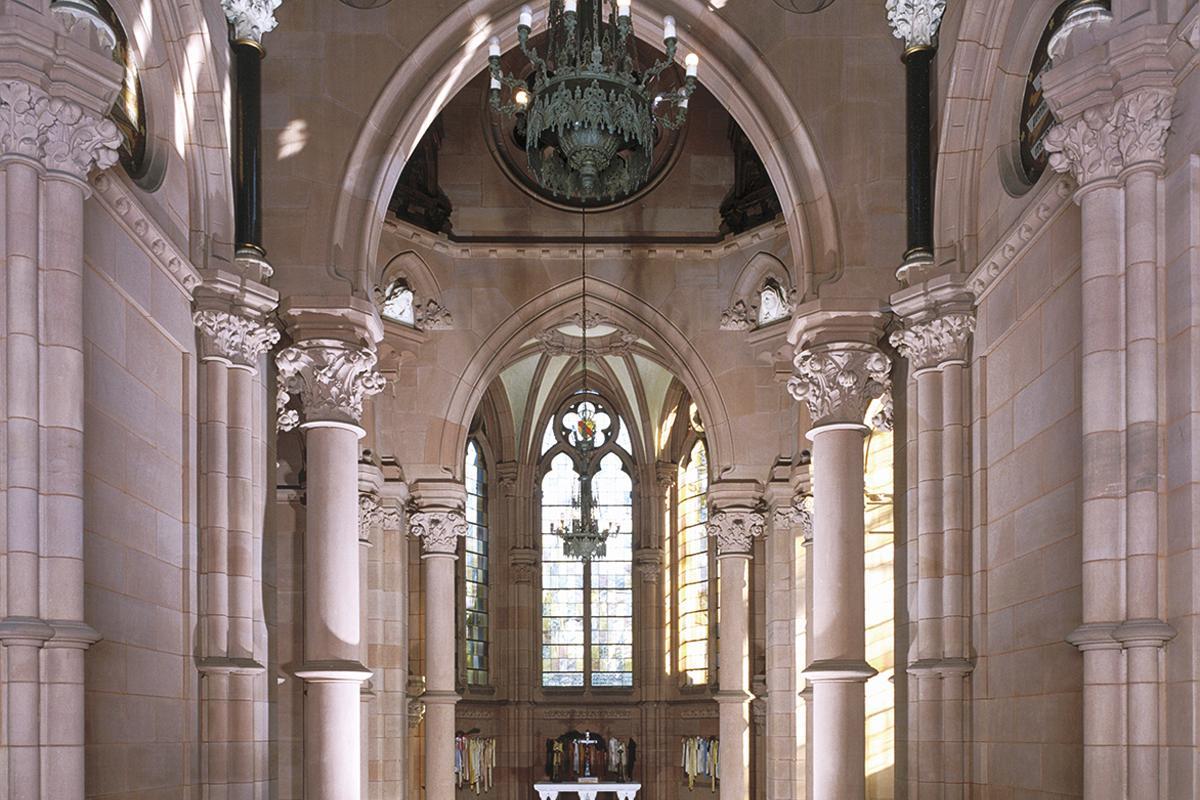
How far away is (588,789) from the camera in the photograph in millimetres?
25812

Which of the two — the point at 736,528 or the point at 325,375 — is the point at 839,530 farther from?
the point at 736,528

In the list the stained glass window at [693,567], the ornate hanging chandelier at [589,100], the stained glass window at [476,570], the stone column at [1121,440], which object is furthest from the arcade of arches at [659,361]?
the stained glass window at [476,570]

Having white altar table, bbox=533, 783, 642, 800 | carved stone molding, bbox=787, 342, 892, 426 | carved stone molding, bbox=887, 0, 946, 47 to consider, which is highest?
carved stone molding, bbox=887, 0, 946, 47

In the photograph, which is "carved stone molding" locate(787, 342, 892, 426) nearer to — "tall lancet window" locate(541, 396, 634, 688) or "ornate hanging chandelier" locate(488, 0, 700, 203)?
"ornate hanging chandelier" locate(488, 0, 700, 203)

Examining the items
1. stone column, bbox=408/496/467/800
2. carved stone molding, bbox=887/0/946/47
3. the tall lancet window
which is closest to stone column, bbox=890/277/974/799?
carved stone molding, bbox=887/0/946/47

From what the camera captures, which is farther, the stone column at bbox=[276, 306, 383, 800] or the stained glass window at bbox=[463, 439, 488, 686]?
the stained glass window at bbox=[463, 439, 488, 686]

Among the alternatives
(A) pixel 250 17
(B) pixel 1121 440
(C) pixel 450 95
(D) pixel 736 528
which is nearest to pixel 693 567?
Answer: (D) pixel 736 528

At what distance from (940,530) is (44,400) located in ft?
22.1

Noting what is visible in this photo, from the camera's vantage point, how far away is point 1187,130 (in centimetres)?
830

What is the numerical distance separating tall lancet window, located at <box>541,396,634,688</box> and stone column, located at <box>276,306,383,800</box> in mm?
16157

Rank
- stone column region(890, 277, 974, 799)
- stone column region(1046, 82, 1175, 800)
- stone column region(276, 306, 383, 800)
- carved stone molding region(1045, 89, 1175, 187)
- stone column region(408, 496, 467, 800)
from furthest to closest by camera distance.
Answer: stone column region(408, 496, 467, 800) < stone column region(276, 306, 383, 800) < stone column region(890, 277, 974, 799) < carved stone molding region(1045, 89, 1175, 187) < stone column region(1046, 82, 1175, 800)

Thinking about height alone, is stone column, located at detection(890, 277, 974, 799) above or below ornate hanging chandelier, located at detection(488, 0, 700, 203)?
below

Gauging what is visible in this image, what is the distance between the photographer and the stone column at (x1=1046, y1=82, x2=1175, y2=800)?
8.32 meters

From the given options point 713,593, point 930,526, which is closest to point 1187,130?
point 930,526
